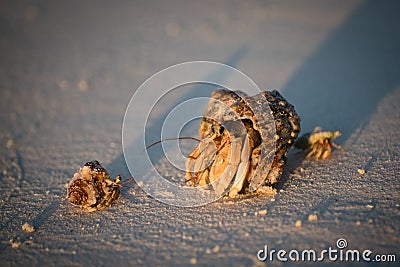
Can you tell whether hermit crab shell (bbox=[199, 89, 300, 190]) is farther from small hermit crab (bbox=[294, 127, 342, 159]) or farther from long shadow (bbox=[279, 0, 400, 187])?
small hermit crab (bbox=[294, 127, 342, 159])

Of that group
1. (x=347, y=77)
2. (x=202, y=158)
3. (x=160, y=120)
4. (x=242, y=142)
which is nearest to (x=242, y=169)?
(x=242, y=142)

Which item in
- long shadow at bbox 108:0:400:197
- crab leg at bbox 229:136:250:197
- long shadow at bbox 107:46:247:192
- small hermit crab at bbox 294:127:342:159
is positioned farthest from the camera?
long shadow at bbox 108:0:400:197

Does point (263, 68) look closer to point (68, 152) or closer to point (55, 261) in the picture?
point (68, 152)

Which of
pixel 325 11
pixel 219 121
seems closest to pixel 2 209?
pixel 219 121

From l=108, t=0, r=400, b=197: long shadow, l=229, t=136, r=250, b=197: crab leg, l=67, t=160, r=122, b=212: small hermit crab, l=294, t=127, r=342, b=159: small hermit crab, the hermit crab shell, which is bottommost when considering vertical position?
l=67, t=160, r=122, b=212: small hermit crab

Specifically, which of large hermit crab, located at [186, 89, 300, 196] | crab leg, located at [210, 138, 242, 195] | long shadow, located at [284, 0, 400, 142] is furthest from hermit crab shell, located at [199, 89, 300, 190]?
long shadow, located at [284, 0, 400, 142]
